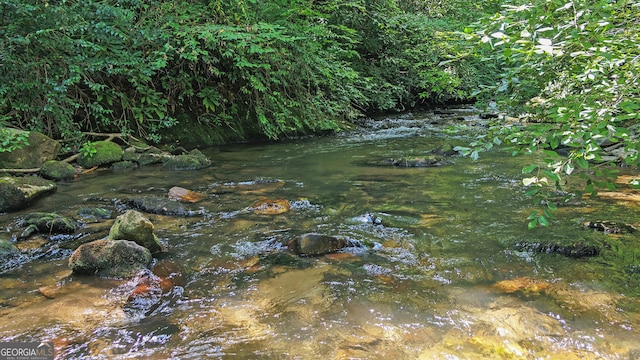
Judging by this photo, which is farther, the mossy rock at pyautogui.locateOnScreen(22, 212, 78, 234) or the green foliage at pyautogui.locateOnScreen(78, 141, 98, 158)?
the green foliage at pyautogui.locateOnScreen(78, 141, 98, 158)

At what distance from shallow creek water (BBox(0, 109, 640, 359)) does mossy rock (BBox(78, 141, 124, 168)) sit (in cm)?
229

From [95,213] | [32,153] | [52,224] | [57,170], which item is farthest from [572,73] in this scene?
[32,153]

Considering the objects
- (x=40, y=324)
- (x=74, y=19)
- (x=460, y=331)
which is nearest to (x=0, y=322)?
(x=40, y=324)

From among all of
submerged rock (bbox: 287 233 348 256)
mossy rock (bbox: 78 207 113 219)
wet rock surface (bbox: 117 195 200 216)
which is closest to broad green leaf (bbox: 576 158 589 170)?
submerged rock (bbox: 287 233 348 256)

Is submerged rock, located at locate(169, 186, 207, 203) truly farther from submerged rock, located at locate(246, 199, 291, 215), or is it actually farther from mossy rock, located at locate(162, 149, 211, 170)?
mossy rock, located at locate(162, 149, 211, 170)

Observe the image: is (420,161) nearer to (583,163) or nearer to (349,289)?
(349,289)

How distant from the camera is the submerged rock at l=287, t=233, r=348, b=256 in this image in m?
3.91

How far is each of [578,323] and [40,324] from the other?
11.6 ft

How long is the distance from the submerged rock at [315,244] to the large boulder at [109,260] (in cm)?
134

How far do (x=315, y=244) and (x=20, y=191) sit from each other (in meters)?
4.06

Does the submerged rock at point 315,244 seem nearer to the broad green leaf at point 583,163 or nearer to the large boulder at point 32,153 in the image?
the broad green leaf at point 583,163

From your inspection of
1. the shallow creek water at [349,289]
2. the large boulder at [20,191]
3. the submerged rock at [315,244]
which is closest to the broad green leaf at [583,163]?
the shallow creek water at [349,289]

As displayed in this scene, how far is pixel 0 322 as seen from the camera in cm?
273

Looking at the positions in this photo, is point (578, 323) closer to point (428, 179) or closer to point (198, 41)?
point (428, 179)
